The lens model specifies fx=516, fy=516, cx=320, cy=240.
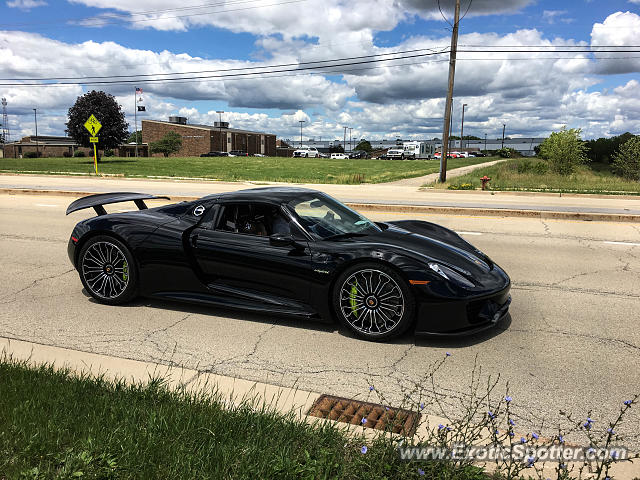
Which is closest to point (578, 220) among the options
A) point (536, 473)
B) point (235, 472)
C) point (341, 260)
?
point (341, 260)

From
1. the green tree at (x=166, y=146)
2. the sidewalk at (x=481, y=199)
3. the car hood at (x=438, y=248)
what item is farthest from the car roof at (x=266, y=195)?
the green tree at (x=166, y=146)

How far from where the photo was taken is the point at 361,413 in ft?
10.8

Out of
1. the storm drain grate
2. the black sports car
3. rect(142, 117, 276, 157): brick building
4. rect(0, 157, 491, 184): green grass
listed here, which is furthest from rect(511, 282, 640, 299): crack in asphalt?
rect(142, 117, 276, 157): brick building

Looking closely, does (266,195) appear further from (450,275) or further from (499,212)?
(499,212)

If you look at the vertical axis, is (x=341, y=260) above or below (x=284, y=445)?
above

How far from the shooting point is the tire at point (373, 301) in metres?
4.42

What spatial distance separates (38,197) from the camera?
17359 mm

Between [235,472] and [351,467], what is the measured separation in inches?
22.4

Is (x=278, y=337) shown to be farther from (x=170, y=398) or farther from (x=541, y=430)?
(x=541, y=430)

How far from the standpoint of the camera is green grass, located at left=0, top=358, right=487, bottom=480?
251cm

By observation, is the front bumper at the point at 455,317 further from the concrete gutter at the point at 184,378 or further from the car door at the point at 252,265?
the concrete gutter at the point at 184,378

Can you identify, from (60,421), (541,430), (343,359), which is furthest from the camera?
(343,359)

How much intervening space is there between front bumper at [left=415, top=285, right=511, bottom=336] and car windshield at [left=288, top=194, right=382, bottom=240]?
1.11 metres

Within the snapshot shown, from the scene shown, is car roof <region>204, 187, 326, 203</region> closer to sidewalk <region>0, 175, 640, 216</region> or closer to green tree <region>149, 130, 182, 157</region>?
sidewalk <region>0, 175, 640, 216</region>
